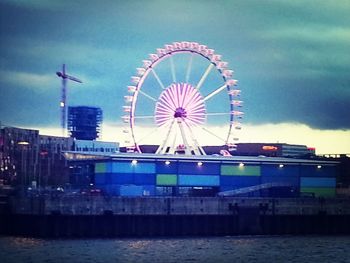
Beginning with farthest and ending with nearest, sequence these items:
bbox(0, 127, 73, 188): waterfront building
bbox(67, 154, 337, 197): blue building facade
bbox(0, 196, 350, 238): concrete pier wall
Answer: bbox(0, 127, 73, 188): waterfront building, bbox(67, 154, 337, 197): blue building facade, bbox(0, 196, 350, 238): concrete pier wall

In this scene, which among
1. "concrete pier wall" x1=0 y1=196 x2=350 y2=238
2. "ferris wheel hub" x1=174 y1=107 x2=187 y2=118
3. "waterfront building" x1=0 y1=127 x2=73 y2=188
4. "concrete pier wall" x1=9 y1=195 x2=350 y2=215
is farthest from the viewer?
"waterfront building" x1=0 y1=127 x2=73 y2=188

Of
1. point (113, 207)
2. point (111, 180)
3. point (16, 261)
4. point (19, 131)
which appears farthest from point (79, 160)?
point (19, 131)

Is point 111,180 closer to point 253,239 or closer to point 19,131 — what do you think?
point 253,239

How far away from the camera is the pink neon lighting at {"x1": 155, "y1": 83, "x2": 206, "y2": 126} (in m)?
101

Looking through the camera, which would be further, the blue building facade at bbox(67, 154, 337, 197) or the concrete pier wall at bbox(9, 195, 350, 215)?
the blue building facade at bbox(67, 154, 337, 197)

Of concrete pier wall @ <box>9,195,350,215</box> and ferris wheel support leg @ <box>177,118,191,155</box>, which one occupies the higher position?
ferris wheel support leg @ <box>177,118,191,155</box>

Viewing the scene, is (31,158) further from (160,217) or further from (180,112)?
(160,217)

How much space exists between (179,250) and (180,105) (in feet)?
100

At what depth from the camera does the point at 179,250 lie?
74.3m

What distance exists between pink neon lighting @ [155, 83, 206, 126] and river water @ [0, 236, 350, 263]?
18.5 meters

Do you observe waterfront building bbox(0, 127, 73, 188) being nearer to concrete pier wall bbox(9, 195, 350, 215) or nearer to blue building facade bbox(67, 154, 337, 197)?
blue building facade bbox(67, 154, 337, 197)

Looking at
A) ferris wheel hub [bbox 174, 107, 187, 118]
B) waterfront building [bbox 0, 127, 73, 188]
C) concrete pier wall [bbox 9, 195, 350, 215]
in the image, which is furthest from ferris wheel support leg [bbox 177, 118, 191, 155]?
waterfront building [bbox 0, 127, 73, 188]

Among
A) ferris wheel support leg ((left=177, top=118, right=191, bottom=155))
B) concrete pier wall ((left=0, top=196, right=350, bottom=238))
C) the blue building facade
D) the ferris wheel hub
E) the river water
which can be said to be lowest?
the river water

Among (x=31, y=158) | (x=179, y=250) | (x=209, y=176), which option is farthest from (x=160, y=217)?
(x=31, y=158)
